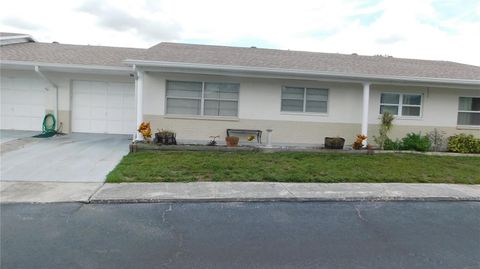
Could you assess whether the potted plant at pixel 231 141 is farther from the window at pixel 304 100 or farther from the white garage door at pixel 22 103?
the white garage door at pixel 22 103

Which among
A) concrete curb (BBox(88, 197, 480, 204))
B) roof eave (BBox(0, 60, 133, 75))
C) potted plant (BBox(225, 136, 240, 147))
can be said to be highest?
roof eave (BBox(0, 60, 133, 75))

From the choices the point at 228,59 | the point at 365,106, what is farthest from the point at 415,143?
the point at 228,59

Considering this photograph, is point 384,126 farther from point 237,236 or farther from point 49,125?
point 49,125

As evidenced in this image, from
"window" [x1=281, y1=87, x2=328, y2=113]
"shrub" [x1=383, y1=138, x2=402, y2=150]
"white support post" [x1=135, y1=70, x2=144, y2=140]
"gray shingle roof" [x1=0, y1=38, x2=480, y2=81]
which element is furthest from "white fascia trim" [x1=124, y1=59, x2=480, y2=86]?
"shrub" [x1=383, y1=138, x2=402, y2=150]

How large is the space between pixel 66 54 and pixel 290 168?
1059cm

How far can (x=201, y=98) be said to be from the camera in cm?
1164

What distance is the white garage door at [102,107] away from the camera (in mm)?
12891

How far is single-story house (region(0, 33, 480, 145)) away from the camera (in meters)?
11.3

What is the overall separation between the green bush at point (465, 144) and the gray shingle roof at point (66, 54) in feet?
40.7

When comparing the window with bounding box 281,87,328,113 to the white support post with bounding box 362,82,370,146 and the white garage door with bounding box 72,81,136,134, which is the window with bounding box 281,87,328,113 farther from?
the white garage door with bounding box 72,81,136,134

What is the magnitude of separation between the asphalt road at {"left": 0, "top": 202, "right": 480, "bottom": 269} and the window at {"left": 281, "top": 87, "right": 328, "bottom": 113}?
6.72m

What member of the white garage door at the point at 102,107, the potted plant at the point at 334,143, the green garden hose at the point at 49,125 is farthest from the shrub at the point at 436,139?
the green garden hose at the point at 49,125

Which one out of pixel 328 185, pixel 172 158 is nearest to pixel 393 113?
pixel 328 185

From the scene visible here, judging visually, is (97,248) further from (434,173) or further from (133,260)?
(434,173)
